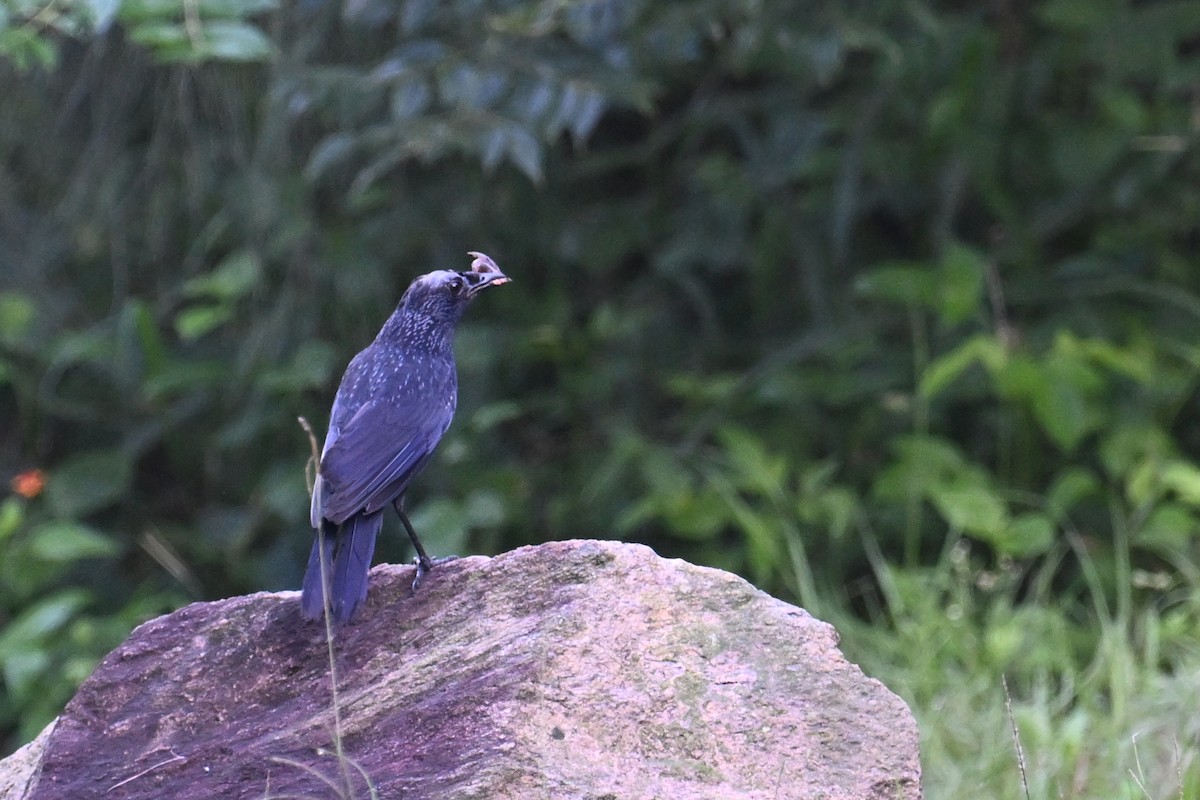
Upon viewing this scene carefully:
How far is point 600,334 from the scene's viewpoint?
5023 mm

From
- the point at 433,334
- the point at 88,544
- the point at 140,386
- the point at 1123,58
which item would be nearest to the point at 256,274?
the point at 140,386

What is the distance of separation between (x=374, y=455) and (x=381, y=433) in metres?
0.10

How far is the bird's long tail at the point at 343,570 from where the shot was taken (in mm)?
2699

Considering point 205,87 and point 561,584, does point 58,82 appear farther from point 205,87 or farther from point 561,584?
point 561,584

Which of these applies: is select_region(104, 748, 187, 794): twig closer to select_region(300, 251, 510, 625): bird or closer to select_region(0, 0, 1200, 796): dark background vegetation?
select_region(300, 251, 510, 625): bird

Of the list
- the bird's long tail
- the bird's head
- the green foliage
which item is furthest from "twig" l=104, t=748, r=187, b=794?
the green foliage

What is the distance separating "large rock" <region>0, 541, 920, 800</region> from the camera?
242cm

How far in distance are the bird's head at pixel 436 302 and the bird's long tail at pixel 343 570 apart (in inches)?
31.6

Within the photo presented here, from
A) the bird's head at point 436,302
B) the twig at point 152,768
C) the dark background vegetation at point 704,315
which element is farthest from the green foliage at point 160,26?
the twig at point 152,768

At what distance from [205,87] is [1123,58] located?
10.0ft

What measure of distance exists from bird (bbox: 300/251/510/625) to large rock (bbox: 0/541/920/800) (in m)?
0.12

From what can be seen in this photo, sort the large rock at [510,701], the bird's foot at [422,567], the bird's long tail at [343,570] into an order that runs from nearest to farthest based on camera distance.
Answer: the large rock at [510,701], the bird's long tail at [343,570], the bird's foot at [422,567]

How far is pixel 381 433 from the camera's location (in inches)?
124

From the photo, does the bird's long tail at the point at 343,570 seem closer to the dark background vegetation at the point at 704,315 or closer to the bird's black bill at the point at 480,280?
the bird's black bill at the point at 480,280
